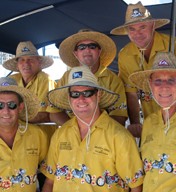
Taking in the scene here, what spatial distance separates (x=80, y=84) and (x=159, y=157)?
71 cm

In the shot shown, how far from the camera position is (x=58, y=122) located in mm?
3432

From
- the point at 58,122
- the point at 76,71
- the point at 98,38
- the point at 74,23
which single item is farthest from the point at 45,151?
the point at 74,23

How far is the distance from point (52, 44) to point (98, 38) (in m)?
1.88

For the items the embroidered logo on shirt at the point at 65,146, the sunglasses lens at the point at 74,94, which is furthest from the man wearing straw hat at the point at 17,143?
the sunglasses lens at the point at 74,94

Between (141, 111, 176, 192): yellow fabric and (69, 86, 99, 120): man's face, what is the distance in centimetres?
41

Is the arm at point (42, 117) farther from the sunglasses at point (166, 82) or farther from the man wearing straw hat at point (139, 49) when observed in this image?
the sunglasses at point (166, 82)

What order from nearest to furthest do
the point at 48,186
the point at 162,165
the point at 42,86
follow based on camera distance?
1. the point at 162,165
2. the point at 48,186
3. the point at 42,86

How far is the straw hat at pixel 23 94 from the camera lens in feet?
9.48

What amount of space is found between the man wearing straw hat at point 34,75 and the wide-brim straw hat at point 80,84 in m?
0.53

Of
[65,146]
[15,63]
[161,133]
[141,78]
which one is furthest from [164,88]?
[15,63]

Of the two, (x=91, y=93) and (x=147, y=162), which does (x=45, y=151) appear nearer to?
(x=91, y=93)

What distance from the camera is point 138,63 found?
346 cm

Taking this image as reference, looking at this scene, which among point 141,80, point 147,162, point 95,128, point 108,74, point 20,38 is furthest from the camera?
point 20,38

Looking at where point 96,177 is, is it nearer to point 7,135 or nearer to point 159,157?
point 159,157
